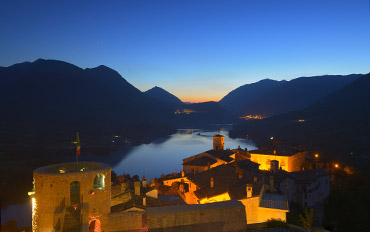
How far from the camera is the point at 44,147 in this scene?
358 ft

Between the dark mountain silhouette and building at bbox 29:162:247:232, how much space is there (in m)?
61.5

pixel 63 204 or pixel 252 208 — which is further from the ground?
pixel 63 204

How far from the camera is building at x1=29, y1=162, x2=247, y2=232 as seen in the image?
1178cm

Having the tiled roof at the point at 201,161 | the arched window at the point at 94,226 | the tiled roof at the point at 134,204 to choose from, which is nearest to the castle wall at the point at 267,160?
the tiled roof at the point at 201,161

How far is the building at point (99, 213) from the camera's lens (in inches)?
464

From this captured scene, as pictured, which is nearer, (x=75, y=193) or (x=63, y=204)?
(x=63, y=204)

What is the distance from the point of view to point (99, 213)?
12625 mm

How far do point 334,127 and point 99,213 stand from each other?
101801mm

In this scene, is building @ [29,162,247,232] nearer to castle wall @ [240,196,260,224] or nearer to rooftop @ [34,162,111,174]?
rooftop @ [34,162,111,174]

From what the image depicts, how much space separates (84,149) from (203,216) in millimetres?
109713

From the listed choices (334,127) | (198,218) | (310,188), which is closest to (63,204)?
(198,218)

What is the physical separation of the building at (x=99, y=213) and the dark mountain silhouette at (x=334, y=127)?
61.5 metres

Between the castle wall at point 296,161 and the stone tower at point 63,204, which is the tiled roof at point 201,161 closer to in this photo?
the castle wall at point 296,161

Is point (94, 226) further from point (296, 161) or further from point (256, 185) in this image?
point (296, 161)
